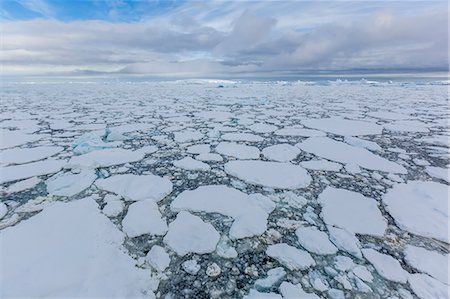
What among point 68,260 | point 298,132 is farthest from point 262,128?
point 68,260

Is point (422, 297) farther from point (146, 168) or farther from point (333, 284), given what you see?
point (146, 168)

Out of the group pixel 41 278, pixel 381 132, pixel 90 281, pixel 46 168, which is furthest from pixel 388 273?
pixel 381 132

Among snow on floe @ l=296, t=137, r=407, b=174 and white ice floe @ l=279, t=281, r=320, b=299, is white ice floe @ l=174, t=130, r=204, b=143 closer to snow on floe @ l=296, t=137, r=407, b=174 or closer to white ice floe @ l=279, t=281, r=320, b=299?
snow on floe @ l=296, t=137, r=407, b=174

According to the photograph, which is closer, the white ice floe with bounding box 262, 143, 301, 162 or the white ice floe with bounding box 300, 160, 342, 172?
the white ice floe with bounding box 300, 160, 342, 172

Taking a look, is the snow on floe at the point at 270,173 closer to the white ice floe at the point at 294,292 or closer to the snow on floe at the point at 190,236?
the snow on floe at the point at 190,236

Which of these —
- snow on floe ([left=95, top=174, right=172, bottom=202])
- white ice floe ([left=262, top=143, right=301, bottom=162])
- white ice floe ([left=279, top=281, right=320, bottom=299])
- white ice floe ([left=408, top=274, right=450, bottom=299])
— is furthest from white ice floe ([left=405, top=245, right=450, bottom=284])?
snow on floe ([left=95, top=174, right=172, bottom=202])

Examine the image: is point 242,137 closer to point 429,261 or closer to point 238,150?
point 238,150
